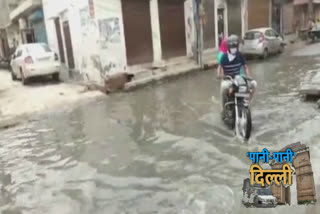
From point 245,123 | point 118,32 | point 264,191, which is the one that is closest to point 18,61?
point 118,32

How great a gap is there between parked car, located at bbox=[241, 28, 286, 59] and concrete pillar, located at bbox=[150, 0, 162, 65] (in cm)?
541

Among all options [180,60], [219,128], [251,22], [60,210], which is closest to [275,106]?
[219,128]

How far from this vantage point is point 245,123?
20.2ft

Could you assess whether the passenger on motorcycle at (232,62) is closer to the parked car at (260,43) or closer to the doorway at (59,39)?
the parked car at (260,43)

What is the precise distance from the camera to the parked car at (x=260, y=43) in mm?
17922

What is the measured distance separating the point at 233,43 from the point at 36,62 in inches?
430

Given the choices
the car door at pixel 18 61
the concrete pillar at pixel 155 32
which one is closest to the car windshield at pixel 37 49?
the car door at pixel 18 61

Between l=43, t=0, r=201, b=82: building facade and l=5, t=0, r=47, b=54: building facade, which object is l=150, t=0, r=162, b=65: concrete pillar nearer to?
l=43, t=0, r=201, b=82: building facade

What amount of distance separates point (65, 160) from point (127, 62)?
27.2 feet

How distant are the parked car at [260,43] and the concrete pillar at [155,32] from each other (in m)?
5.41

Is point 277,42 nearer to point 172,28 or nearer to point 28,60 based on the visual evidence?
point 172,28

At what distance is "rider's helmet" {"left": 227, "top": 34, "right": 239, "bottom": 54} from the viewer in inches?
246

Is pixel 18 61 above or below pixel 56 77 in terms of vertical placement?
above

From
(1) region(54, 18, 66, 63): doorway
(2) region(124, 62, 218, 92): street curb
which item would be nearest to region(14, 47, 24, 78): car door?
(1) region(54, 18, 66, 63): doorway
